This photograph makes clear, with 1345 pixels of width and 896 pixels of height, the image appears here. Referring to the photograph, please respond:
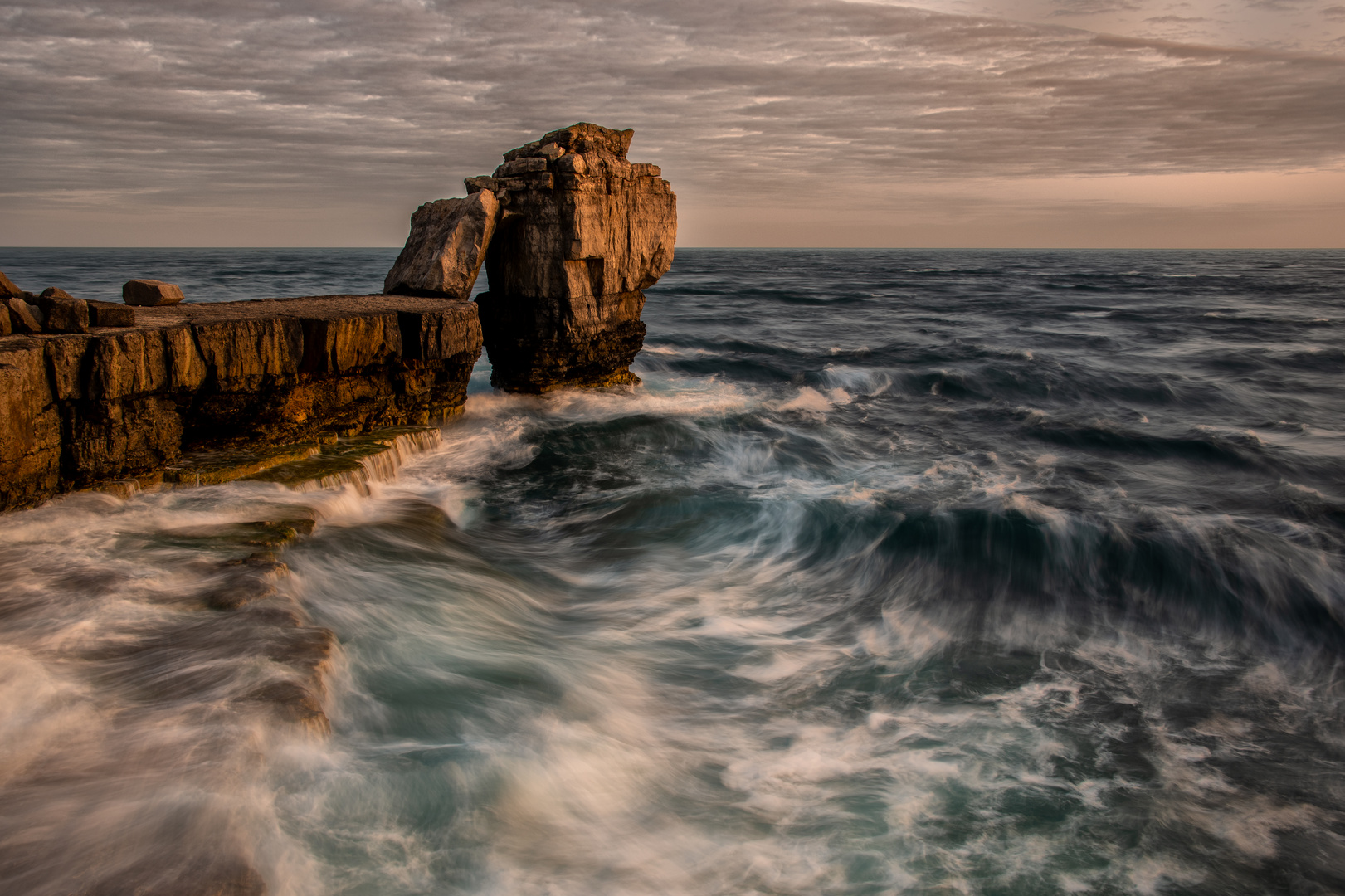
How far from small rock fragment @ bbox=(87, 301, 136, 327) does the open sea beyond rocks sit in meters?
1.76

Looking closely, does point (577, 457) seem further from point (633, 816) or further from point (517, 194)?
point (633, 816)

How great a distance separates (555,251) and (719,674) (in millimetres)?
8540

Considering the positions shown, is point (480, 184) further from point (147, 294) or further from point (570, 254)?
point (147, 294)

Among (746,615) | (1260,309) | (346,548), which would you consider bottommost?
(746,615)

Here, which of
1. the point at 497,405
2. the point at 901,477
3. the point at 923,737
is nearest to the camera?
the point at 923,737

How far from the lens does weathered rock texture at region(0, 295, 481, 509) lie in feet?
22.1

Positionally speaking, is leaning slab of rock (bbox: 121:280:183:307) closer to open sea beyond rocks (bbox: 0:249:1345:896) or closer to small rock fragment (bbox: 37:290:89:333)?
small rock fragment (bbox: 37:290:89:333)

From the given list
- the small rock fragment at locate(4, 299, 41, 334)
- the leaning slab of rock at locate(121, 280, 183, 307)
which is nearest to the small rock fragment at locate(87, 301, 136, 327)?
the small rock fragment at locate(4, 299, 41, 334)

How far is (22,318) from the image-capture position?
7.04m

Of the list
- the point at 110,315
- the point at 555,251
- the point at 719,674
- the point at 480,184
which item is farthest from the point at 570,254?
the point at 719,674

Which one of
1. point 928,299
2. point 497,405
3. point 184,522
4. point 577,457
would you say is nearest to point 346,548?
point 184,522

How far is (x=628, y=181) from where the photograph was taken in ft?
44.5

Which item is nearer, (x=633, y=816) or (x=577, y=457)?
(x=633, y=816)

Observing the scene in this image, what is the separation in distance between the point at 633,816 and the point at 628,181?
37.3ft
